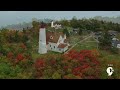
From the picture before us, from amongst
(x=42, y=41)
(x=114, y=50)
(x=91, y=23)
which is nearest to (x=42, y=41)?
(x=42, y=41)

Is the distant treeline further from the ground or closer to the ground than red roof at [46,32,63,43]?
further from the ground

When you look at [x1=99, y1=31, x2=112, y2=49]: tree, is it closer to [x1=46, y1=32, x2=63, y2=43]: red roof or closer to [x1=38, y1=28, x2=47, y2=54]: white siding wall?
[x1=46, y1=32, x2=63, y2=43]: red roof

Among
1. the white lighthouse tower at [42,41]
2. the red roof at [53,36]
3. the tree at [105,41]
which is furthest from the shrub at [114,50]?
the white lighthouse tower at [42,41]

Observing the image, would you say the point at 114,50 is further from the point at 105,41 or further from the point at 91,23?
the point at 91,23

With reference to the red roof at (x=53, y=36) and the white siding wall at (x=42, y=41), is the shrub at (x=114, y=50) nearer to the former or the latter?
the red roof at (x=53, y=36)

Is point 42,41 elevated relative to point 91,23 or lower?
lower

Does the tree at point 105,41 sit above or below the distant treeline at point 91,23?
below

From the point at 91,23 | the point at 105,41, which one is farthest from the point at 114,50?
the point at 91,23

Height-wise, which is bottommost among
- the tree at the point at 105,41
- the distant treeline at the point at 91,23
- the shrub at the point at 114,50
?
the shrub at the point at 114,50

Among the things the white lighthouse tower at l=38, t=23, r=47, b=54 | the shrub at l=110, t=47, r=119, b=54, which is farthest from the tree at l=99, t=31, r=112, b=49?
the white lighthouse tower at l=38, t=23, r=47, b=54
